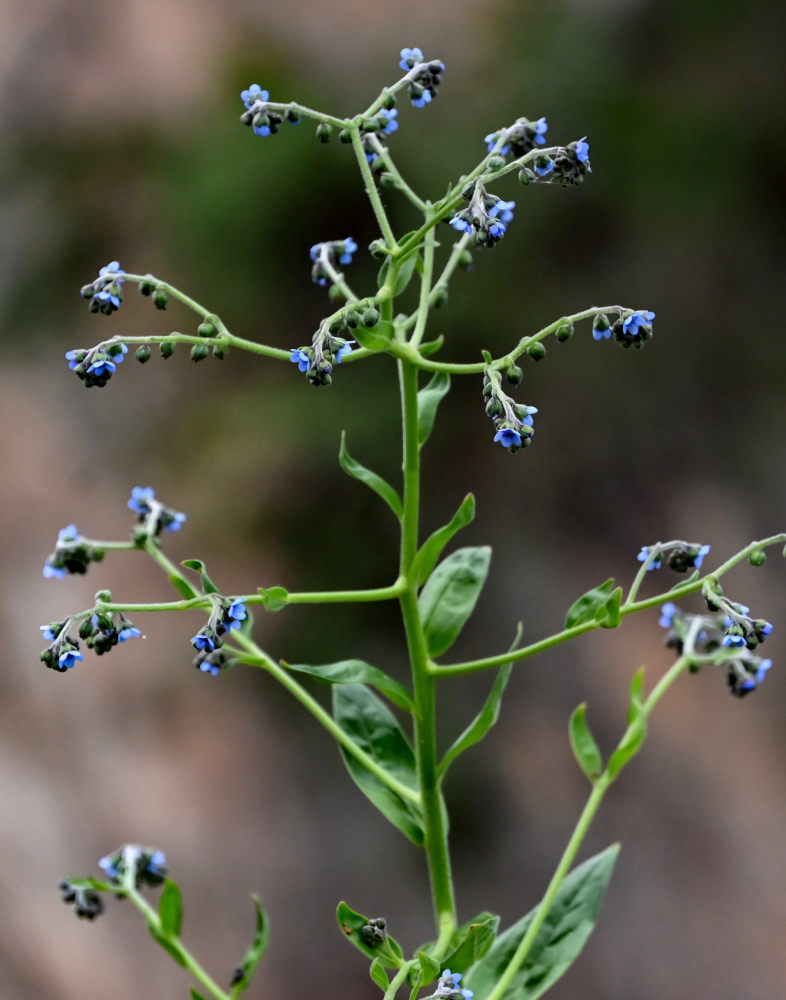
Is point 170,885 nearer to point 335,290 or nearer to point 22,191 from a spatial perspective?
point 335,290

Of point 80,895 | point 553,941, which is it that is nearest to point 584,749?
point 553,941

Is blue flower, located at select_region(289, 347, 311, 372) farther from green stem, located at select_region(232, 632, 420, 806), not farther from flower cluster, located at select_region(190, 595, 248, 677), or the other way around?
green stem, located at select_region(232, 632, 420, 806)

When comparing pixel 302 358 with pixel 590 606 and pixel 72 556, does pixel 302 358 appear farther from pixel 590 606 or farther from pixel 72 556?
pixel 590 606

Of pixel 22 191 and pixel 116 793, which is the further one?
pixel 22 191

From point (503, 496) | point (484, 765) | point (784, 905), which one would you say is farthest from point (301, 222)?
point (784, 905)

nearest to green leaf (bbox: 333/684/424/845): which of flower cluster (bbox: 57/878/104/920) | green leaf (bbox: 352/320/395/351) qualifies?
flower cluster (bbox: 57/878/104/920)

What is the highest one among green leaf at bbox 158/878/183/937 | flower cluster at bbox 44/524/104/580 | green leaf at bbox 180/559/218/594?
flower cluster at bbox 44/524/104/580

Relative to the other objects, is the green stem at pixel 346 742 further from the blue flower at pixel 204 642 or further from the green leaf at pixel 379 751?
the blue flower at pixel 204 642
